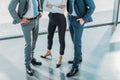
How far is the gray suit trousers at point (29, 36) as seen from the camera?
3.59 metres

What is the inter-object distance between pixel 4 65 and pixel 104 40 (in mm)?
1709

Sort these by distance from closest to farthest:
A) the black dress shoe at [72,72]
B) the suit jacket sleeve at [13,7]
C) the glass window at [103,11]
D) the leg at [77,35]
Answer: the suit jacket sleeve at [13,7]
the leg at [77,35]
the black dress shoe at [72,72]
the glass window at [103,11]

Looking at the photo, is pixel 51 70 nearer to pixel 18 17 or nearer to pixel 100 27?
pixel 18 17

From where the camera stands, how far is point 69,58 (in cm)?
428

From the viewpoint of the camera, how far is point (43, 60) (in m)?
4.23

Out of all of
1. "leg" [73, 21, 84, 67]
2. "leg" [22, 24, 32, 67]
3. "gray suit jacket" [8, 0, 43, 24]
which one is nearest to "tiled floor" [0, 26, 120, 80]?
"leg" [22, 24, 32, 67]

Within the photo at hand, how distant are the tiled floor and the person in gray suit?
281 mm

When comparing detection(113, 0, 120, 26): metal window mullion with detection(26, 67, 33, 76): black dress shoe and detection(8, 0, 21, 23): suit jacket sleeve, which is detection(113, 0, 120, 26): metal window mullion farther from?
detection(8, 0, 21, 23): suit jacket sleeve

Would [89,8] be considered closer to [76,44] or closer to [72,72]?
[76,44]

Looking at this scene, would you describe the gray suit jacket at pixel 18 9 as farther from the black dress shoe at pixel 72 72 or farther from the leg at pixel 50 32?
the black dress shoe at pixel 72 72

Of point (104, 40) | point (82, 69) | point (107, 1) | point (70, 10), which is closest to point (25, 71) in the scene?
point (82, 69)

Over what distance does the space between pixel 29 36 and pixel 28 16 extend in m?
0.26

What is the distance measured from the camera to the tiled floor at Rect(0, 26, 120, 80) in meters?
3.87

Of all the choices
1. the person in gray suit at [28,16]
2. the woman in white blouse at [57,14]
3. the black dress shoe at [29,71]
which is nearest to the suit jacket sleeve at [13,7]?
the person in gray suit at [28,16]
